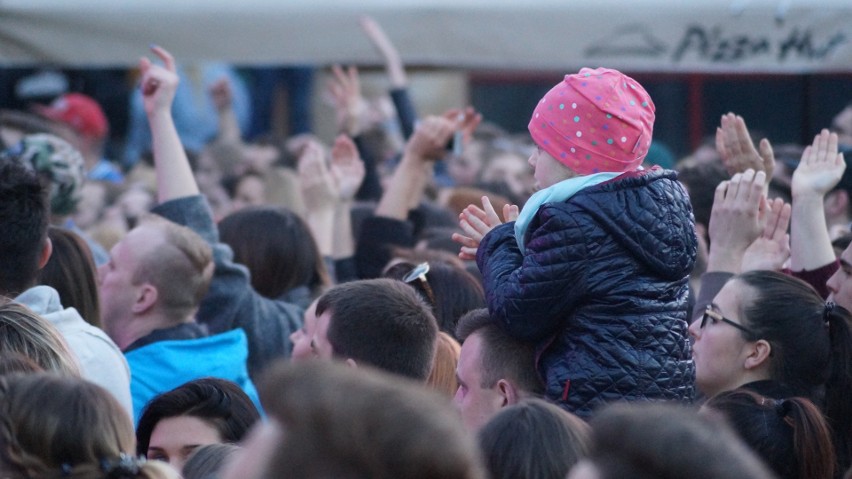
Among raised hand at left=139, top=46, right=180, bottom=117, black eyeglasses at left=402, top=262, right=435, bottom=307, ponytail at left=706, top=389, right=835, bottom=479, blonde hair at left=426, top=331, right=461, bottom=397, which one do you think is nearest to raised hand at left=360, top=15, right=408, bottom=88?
raised hand at left=139, top=46, right=180, bottom=117

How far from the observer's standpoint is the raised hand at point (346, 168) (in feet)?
19.0

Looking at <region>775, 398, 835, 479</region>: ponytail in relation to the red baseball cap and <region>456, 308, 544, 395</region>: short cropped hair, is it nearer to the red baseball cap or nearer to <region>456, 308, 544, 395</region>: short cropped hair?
<region>456, 308, 544, 395</region>: short cropped hair

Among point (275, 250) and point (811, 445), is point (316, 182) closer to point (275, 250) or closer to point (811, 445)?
point (275, 250)

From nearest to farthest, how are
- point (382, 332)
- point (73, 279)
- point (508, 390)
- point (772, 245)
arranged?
point (508, 390)
point (382, 332)
point (73, 279)
point (772, 245)

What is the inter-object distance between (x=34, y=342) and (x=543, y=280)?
1260 millimetres

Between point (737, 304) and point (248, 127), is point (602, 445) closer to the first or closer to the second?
point (737, 304)

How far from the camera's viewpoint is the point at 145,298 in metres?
4.25

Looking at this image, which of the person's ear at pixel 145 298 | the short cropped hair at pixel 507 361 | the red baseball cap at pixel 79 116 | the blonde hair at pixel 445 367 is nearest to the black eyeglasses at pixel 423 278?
the blonde hair at pixel 445 367

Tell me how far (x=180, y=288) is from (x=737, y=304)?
1.93 meters

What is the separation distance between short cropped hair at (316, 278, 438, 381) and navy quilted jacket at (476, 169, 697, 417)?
0.29 m

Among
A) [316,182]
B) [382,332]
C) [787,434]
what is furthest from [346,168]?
[787,434]

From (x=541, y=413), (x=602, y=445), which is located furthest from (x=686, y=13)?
(x=602, y=445)

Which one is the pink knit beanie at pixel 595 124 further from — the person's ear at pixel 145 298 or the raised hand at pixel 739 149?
the person's ear at pixel 145 298

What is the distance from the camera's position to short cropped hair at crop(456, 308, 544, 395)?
3.12 metres
